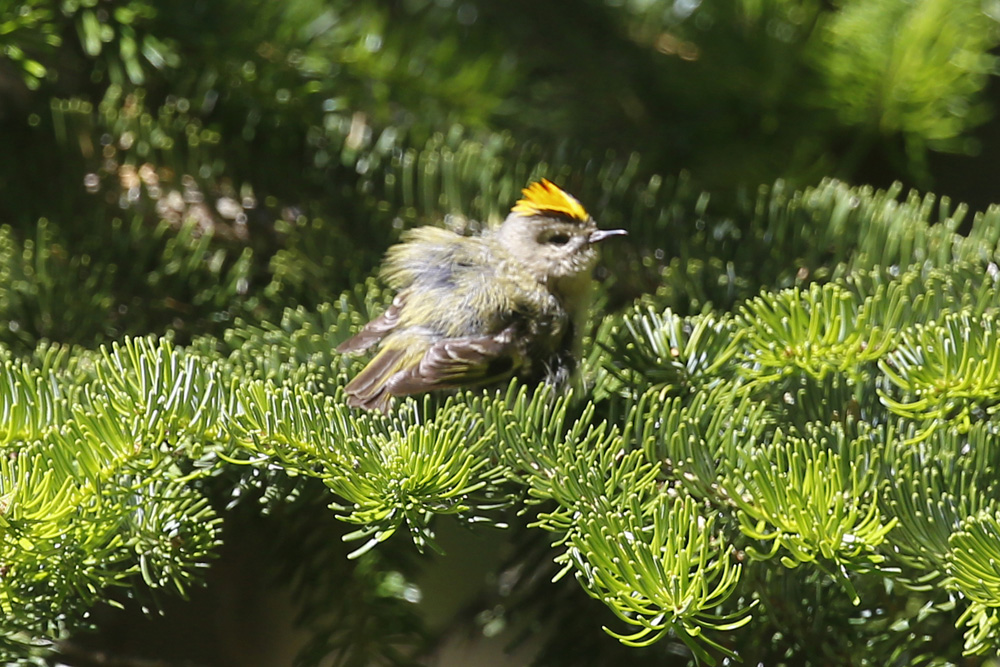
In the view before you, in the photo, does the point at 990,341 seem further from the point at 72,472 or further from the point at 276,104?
the point at 276,104

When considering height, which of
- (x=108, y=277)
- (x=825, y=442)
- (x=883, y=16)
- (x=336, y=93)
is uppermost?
(x=883, y=16)

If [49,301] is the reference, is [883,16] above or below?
above

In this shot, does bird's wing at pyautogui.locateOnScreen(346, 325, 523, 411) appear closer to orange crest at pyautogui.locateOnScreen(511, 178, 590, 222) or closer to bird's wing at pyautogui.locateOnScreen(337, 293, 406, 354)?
bird's wing at pyautogui.locateOnScreen(337, 293, 406, 354)

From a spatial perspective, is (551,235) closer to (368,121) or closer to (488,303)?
(488,303)

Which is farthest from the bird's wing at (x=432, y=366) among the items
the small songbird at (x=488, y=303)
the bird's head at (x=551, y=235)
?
the bird's head at (x=551, y=235)

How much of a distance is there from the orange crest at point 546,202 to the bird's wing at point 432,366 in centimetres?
22

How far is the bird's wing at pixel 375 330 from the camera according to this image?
1.19 metres

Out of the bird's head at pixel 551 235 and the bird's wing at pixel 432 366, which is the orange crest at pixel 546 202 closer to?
the bird's head at pixel 551 235

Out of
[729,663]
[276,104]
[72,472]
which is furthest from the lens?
[276,104]

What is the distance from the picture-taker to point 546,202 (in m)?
1.43

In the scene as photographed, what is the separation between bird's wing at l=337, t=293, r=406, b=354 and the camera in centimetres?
119

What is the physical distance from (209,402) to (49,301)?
0.52 m

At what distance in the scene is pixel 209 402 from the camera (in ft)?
2.91

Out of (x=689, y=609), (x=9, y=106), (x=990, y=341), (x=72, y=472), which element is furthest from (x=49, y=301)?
(x=990, y=341)
